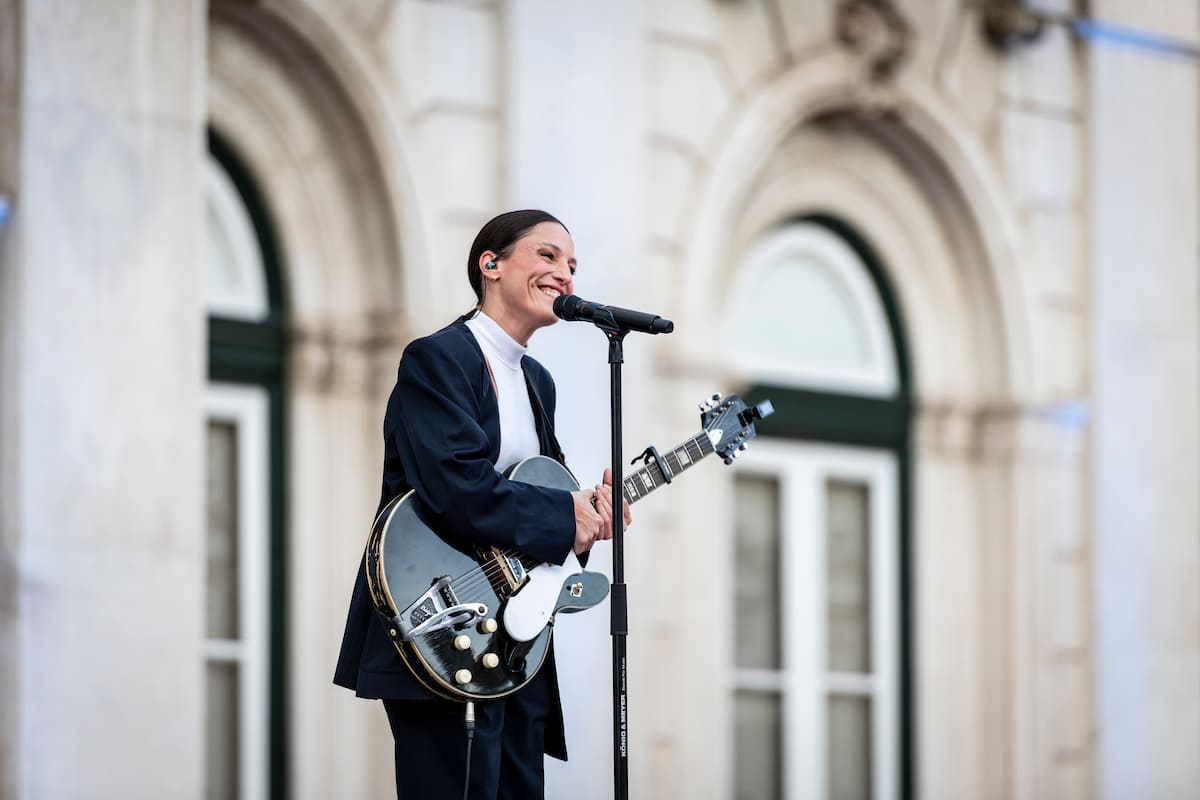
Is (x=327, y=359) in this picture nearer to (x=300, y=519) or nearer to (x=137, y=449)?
(x=300, y=519)

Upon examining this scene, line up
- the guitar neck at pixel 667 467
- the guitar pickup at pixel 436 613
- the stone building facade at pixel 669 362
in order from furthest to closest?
the stone building facade at pixel 669 362, the guitar neck at pixel 667 467, the guitar pickup at pixel 436 613

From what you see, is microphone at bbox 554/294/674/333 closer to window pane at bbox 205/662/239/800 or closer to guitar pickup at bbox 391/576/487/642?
guitar pickup at bbox 391/576/487/642

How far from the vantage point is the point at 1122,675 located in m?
9.44

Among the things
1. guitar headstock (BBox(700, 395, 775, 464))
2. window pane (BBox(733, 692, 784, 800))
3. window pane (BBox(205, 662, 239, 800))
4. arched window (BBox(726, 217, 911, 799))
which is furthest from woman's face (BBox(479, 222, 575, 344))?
window pane (BBox(733, 692, 784, 800))

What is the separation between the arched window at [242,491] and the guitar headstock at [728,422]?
3041 mm

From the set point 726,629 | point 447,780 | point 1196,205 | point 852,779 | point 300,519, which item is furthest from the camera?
point 1196,205

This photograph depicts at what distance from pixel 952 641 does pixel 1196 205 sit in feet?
8.13

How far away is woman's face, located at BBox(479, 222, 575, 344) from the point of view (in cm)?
445

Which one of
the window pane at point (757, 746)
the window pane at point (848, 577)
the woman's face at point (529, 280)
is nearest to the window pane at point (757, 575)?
the window pane at point (757, 746)

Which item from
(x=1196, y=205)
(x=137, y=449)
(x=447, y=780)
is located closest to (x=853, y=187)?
(x=1196, y=205)

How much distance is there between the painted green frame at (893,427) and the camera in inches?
352

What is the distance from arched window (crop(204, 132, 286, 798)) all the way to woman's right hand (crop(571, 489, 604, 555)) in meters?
3.22

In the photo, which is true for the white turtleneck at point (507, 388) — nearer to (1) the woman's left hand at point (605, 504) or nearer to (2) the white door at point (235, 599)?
(1) the woman's left hand at point (605, 504)

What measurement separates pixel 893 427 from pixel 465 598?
528cm
